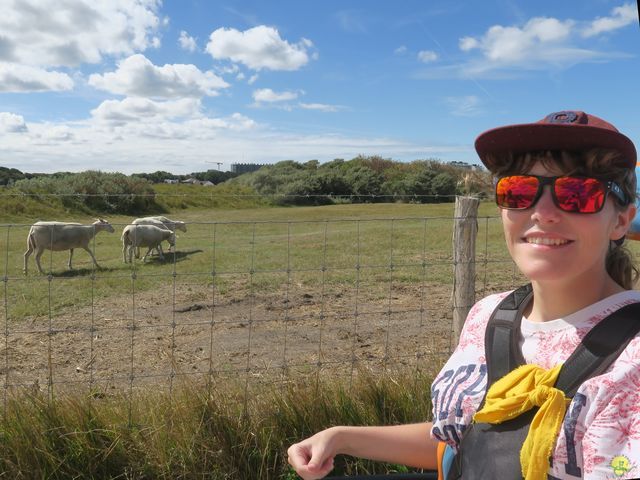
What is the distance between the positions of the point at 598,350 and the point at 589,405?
107 mm

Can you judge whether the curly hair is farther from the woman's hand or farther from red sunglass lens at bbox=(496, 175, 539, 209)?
the woman's hand

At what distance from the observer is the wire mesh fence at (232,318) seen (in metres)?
4.43

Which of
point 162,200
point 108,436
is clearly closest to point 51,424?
point 108,436

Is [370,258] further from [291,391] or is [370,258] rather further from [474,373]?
[474,373]

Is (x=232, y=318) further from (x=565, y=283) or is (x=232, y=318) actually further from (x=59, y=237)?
(x=565, y=283)

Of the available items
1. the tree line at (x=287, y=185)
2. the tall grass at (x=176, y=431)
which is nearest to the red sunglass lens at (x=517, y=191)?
the tall grass at (x=176, y=431)

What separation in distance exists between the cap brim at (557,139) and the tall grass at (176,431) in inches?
87.2

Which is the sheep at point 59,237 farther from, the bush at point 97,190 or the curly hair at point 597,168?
the curly hair at point 597,168

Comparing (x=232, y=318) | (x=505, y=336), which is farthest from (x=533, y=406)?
(x=232, y=318)

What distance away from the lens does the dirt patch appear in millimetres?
5059

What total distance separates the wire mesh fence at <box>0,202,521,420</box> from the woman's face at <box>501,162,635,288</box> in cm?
225

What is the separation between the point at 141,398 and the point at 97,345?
129 inches

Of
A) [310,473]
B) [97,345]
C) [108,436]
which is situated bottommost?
[97,345]

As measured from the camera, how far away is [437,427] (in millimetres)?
1428
